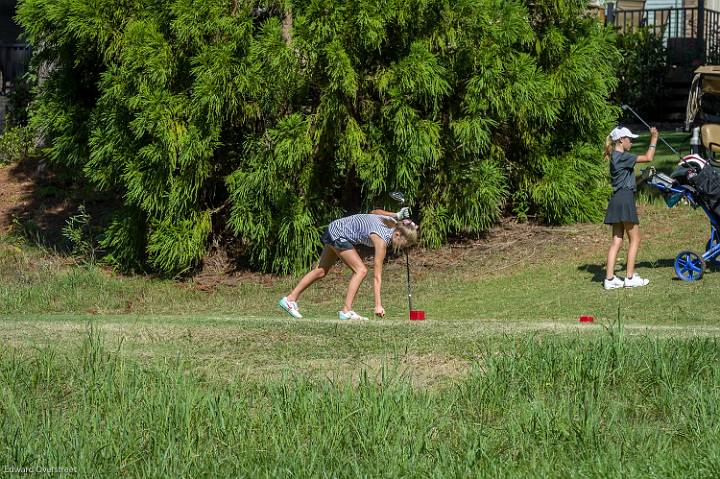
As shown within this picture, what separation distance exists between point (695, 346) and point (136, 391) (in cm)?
406

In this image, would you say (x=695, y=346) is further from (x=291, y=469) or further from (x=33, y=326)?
→ (x=33, y=326)

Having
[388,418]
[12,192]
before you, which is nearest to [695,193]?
[388,418]

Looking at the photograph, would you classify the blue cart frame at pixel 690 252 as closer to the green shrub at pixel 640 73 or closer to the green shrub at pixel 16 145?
the green shrub at pixel 640 73

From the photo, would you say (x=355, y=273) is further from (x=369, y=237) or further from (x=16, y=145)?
(x=16, y=145)

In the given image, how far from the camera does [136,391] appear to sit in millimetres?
7969

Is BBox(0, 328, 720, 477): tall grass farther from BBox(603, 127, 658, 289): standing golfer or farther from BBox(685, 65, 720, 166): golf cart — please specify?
BBox(685, 65, 720, 166): golf cart

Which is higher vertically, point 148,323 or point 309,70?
point 309,70

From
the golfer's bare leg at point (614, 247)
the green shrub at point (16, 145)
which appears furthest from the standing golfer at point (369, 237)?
the green shrub at point (16, 145)

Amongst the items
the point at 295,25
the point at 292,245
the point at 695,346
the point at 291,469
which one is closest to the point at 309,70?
the point at 295,25

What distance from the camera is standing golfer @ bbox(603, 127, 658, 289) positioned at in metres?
13.0

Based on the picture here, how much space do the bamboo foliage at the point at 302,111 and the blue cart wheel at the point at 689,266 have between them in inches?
132

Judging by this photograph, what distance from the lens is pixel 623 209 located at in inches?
513

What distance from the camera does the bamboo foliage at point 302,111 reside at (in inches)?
610

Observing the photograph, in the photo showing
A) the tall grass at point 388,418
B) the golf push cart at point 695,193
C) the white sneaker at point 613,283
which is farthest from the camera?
the white sneaker at point 613,283
